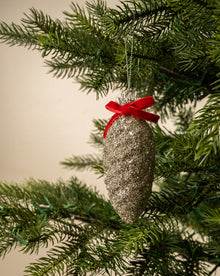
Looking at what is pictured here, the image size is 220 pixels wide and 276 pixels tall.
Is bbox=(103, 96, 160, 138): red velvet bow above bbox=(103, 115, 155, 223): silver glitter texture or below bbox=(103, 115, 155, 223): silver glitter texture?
above

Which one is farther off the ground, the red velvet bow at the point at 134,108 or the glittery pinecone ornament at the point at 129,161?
the red velvet bow at the point at 134,108

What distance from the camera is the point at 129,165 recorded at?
0.26 metres

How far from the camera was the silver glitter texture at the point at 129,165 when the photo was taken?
26 cm

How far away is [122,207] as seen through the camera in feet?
Result: 0.88

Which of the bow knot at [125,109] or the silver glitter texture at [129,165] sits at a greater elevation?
the bow knot at [125,109]

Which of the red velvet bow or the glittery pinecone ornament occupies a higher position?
the red velvet bow

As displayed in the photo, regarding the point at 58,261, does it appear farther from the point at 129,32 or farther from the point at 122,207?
the point at 129,32

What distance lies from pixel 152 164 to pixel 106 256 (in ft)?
0.34

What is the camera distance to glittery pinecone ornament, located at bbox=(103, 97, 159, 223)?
0.26 m

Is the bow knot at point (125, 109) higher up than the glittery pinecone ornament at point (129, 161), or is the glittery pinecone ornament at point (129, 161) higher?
the bow knot at point (125, 109)

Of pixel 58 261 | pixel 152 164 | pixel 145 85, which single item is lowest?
pixel 58 261

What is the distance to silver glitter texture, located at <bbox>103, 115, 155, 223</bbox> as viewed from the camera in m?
0.26

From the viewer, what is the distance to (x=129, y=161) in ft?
0.86

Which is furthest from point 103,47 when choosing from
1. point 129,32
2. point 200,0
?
point 200,0
